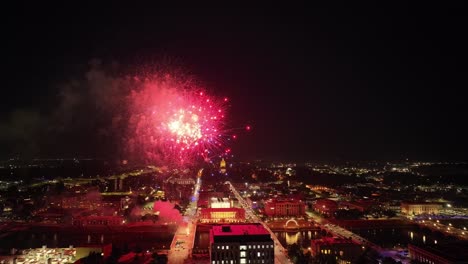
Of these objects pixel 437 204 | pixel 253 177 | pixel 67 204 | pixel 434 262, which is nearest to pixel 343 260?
pixel 434 262

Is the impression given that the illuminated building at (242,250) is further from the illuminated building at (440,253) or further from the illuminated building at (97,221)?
the illuminated building at (97,221)

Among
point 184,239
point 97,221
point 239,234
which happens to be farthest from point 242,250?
point 97,221

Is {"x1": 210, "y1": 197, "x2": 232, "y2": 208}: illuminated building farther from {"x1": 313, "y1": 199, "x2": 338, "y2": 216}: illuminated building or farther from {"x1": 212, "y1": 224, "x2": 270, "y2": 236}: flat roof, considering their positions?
{"x1": 212, "y1": 224, "x2": 270, "y2": 236}: flat roof

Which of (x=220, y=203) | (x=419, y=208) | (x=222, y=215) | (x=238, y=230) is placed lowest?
(x=419, y=208)

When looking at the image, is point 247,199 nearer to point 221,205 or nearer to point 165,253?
point 221,205

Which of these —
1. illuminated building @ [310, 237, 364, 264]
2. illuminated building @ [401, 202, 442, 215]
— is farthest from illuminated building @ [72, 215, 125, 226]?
illuminated building @ [401, 202, 442, 215]

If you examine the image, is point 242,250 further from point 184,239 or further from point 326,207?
point 326,207

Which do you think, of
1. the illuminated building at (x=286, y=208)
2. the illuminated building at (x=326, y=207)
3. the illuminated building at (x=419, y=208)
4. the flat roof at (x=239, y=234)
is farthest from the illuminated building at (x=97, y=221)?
the illuminated building at (x=419, y=208)
